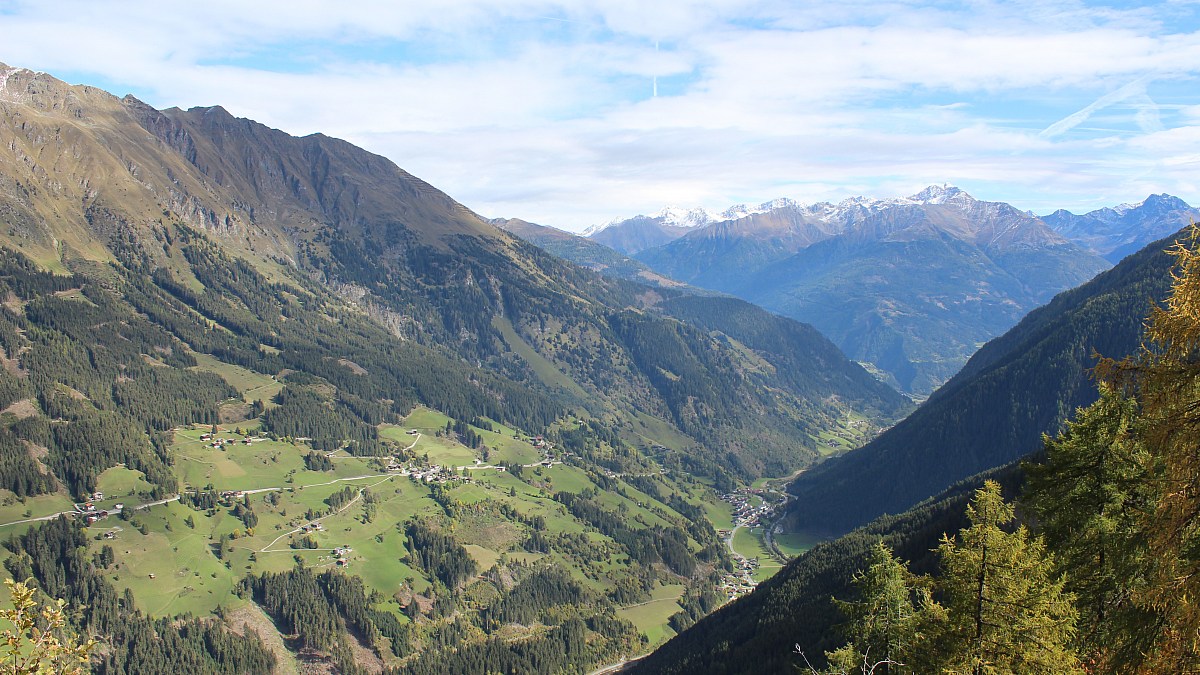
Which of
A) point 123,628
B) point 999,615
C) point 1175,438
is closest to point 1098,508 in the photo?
point 999,615

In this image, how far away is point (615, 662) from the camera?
650 ft

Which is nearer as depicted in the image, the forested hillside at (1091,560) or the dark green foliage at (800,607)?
the forested hillside at (1091,560)

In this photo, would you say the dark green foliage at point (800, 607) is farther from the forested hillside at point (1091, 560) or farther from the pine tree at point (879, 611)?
the forested hillside at point (1091, 560)

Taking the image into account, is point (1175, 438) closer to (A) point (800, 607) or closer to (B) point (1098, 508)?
(B) point (1098, 508)

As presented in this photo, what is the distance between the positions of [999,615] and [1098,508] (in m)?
11.5

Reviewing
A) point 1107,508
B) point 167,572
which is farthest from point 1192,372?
point 167,572

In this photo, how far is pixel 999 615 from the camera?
25.8 m

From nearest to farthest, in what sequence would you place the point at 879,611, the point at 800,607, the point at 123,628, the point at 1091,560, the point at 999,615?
the point at 999,615, the point at 1091,560, the point at 879,611, the point at 800,607, the point at 123,628

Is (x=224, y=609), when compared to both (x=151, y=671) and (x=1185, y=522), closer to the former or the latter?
(x=151, y=671)

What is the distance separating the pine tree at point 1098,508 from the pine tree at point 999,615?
289cm

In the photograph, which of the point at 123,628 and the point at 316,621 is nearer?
the point at 123,628

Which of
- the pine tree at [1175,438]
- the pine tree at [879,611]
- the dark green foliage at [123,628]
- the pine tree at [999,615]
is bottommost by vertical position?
the dark green foliage at [123,628]

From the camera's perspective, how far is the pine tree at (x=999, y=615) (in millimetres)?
24781

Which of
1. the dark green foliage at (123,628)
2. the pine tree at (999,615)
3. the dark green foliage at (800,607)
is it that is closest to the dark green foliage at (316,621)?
the dark green foliage at (123,628)
